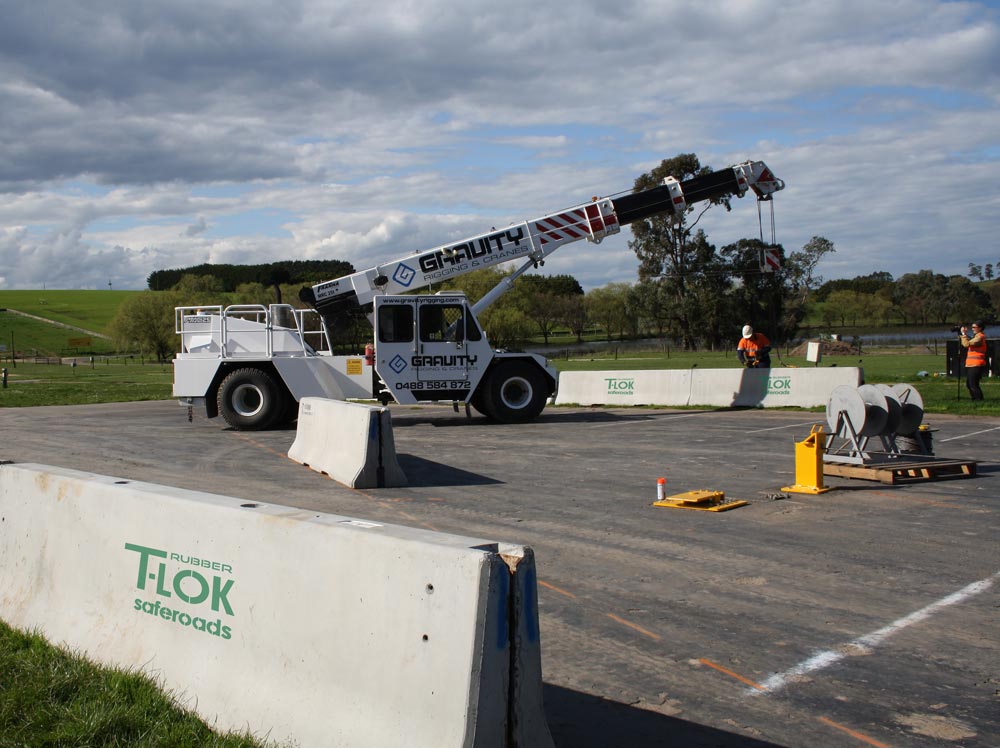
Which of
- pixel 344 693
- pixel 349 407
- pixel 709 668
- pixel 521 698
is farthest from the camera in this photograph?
pixel 349 407

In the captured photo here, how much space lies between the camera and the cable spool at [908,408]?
11484 mm

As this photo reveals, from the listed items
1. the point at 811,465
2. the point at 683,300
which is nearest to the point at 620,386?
the point at 811,465

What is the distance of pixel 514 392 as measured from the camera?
19.0 m

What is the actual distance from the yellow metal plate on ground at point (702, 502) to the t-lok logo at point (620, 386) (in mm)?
13619

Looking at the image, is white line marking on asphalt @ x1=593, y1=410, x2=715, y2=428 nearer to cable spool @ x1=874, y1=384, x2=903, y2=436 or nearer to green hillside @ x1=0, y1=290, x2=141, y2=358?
cable spool @ x1=874, y1=384, x2=903, y2=436

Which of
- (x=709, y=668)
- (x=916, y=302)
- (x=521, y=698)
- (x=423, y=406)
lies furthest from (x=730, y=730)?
(x=916, y=302)

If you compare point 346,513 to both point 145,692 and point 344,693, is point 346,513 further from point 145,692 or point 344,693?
point 344,693

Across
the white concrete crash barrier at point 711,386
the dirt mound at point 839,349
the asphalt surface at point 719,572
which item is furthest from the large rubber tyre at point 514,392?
the dirt mound at point 839,349

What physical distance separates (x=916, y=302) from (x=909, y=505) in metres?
114

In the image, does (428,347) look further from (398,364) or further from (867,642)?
(867,642)

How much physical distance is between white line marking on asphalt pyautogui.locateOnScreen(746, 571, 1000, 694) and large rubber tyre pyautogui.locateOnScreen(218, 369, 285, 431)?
571 inches

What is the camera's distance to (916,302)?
112500mm

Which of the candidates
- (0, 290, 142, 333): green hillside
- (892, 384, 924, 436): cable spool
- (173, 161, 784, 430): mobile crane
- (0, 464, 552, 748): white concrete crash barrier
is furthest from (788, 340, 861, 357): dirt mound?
(0, 290, 142, 333): green hillside

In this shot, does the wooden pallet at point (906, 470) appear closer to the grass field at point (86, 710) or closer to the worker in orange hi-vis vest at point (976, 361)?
the grass field at point (86, 710)
